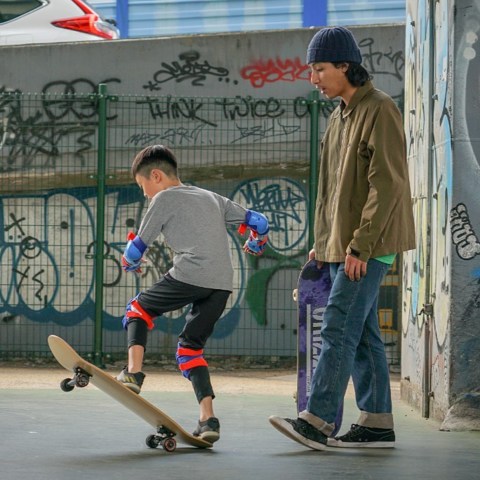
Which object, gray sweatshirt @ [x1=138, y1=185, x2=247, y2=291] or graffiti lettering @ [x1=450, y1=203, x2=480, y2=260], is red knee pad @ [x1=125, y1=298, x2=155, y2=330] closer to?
gray sweatshirt @ [x1=138, y1=185, x2=247, y2=291]

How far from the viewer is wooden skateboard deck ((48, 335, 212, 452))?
20.1 ft

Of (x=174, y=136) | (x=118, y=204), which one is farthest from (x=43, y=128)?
(x=174, y=136)

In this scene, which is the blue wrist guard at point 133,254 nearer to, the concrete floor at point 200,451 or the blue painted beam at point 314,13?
the concrete floor at point 200,451

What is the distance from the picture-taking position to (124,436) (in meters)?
6.95

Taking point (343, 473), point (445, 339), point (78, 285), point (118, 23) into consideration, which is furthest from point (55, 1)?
point (343, 473)

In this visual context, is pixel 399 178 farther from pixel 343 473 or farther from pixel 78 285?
pixel 78 285

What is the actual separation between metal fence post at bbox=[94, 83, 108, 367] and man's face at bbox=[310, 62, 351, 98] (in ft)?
18.0

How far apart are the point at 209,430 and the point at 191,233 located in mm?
962

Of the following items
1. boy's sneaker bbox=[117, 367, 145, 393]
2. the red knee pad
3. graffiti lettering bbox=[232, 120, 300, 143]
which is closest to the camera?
boy's sneaker bbox=[117, 367, 145, 393]

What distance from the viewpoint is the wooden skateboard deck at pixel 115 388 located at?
241 inches

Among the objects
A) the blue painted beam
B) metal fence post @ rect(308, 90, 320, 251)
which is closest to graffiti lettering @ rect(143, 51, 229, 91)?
metal fence post @ rect(308, 90, 320, 251)

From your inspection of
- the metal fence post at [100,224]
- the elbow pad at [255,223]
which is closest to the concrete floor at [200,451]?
the elbow pad at [255,223]

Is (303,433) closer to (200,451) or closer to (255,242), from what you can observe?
(200,451)

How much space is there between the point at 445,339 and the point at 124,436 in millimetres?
1902
